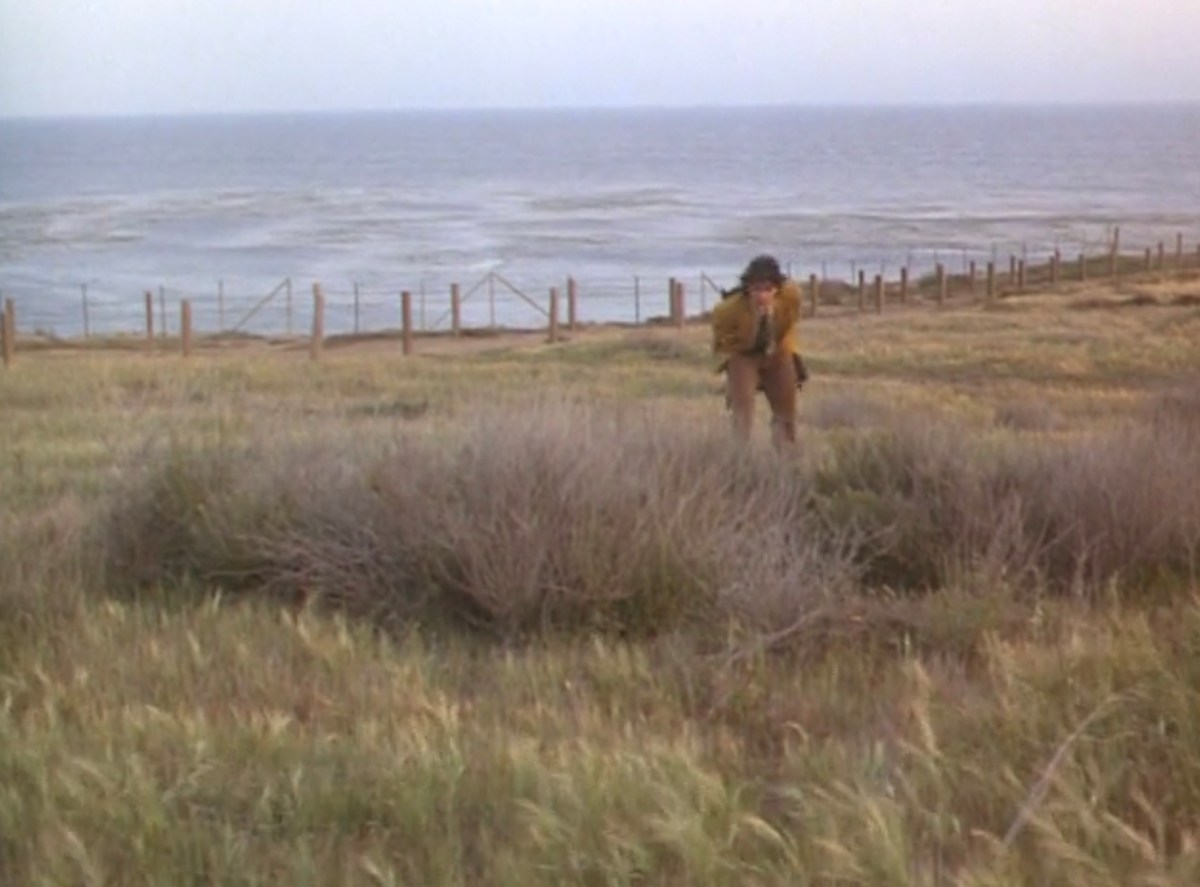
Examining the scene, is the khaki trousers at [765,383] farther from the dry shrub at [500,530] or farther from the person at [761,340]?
the dry shrub at [500,530]

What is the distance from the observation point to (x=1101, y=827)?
381cm

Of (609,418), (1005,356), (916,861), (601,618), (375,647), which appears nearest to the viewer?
(916,861)

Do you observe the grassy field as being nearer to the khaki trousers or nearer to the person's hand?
the khaki trousers

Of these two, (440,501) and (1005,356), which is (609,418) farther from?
(1005,356)

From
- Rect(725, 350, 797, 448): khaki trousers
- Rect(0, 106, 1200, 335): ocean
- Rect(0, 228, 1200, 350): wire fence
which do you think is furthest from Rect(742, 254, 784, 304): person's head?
Rect(0, 106, 1200, 335): ocean

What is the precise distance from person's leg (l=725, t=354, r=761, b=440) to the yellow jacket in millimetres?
73

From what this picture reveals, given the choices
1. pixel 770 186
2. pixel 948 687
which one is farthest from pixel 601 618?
pixel 770 186

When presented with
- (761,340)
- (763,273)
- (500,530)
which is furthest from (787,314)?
(500,530)

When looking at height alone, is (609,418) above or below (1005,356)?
above

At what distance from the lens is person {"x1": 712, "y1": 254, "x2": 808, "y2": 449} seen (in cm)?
1112

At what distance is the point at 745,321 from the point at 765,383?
1.59 feet

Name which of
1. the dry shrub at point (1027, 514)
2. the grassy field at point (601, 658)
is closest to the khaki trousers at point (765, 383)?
the grassy field at point (601, 658)

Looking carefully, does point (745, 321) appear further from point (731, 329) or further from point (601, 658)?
point (601, 658)

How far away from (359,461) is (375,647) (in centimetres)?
196
